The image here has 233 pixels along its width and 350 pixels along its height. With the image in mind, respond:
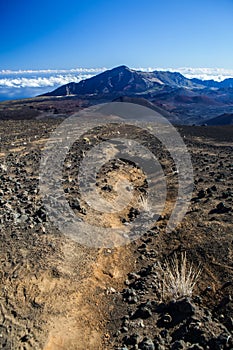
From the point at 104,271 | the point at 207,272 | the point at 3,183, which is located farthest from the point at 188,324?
the point at 3,183

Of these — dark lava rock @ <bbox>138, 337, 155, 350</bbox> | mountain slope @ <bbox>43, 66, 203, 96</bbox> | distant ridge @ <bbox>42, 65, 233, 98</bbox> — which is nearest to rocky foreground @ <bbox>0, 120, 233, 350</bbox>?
dark lava rock @ <bbox>138, 337, 155, 350</bbox>

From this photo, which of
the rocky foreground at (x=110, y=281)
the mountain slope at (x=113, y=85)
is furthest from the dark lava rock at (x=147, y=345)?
the mountain slope at (x=113, y=85)

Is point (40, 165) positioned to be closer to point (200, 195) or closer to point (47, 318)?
point (200, 195)

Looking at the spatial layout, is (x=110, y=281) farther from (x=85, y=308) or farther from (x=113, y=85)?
(x=113, y=85)

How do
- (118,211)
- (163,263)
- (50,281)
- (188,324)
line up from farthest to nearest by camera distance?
1. (118,211)
2. (163,263)
3. (50,281)
4. (188,324)

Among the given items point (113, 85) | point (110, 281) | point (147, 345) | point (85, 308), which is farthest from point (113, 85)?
point (147, 345)

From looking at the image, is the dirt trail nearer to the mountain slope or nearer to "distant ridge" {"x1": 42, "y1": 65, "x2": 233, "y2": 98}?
"distant ridge" {"x1": 42, "y1": 65, "x2": 233, "y2": 98}

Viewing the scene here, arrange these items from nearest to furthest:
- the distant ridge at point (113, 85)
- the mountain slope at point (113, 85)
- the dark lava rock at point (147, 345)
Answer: the dark lava rock at point (147, 345) < the distant ridge at point (113, 85) < the mountain slope at point (113, 85)

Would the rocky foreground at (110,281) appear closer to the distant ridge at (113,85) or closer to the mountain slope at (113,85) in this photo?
the distant ridge at (113,85)
